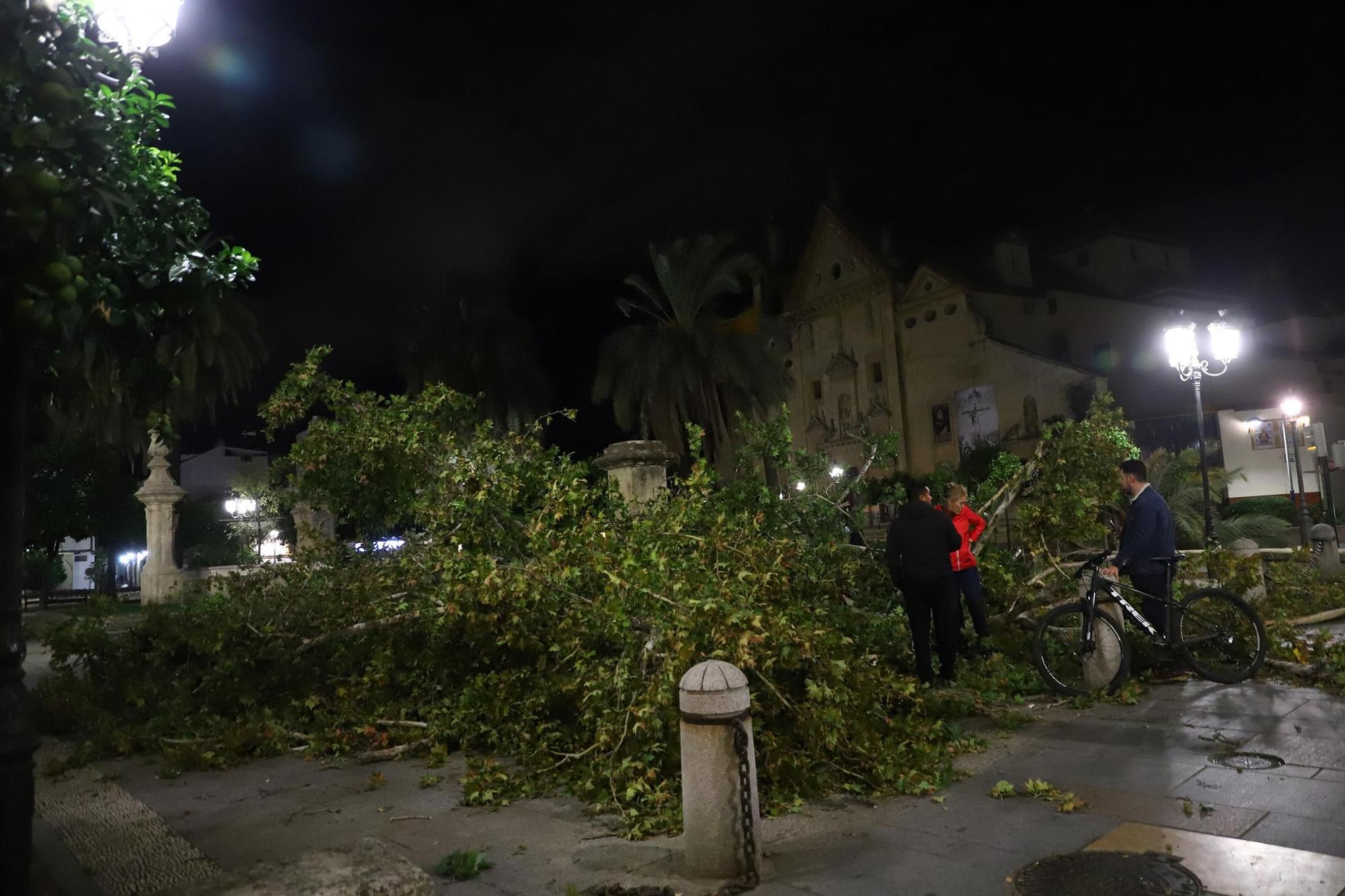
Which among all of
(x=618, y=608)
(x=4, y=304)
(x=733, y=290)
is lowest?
(x=618, y=608)

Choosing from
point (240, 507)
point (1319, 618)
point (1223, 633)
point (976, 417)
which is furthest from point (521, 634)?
point (240, 507)

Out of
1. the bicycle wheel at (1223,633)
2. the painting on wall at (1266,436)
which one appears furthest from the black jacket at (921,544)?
the painting on wall at (1266,436)

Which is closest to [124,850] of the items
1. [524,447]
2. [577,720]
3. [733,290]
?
[577,720]

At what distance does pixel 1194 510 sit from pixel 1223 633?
16789mm

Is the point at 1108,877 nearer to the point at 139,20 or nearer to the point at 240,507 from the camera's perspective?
the point at 139,20

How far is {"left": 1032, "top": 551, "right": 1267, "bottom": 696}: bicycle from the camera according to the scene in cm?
702

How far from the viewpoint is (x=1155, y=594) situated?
7160mm

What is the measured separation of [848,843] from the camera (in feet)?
14.1

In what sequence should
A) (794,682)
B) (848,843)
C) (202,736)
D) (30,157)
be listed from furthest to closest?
(202,736) → (794,682) → (848,843) → (30,157)

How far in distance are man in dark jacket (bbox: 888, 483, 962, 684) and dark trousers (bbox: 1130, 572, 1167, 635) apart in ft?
4.62

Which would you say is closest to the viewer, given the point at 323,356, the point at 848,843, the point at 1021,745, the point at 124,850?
the point at 848,843

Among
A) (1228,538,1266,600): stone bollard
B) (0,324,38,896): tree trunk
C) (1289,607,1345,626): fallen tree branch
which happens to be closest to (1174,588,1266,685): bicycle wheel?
(1228,538,1266,600): stone bollard

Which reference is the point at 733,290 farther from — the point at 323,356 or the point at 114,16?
the point at 114,16

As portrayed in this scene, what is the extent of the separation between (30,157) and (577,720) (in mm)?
4884
